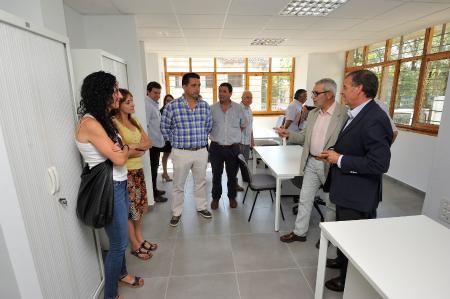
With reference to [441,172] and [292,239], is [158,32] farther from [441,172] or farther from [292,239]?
[441,172]

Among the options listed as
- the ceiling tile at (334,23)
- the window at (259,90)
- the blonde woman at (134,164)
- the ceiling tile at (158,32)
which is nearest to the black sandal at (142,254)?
the blonde woman at (134,164)

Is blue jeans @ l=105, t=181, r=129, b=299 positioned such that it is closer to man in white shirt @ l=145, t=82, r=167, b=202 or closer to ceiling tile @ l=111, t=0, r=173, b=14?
man in white shirt @ l=145, t=82, r=167, b=202

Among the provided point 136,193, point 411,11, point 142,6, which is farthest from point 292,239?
point 411,11

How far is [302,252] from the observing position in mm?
2510

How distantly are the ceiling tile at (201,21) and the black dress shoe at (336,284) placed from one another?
3.46 metres

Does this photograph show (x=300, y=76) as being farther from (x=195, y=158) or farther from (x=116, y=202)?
(x=116, y=202)

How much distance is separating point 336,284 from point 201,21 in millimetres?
3733

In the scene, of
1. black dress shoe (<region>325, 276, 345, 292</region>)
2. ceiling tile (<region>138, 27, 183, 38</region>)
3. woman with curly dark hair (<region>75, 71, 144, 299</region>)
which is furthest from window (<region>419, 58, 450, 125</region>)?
woman with curly dark hair (<region>75, 71, 144, 299</region>)

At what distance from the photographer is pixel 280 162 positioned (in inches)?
123

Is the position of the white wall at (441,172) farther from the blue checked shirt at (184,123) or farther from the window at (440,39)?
the window at (440,39)

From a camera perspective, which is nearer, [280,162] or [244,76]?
[280,162]

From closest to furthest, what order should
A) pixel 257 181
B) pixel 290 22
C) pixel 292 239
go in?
pixel 292 239 < pixel 257 181 < pixel 290 22

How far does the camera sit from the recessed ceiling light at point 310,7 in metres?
3.16

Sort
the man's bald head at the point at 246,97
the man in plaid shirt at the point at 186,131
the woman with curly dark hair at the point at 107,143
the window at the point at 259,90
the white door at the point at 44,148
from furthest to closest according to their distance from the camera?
the window at the point at 259,90 < the man's bald head at the point at 246,97 < the man in plaid shirt at the point at 186,131 < the woman with curly dark hair at the point at 107,143 < the white door at the point at 44,148
